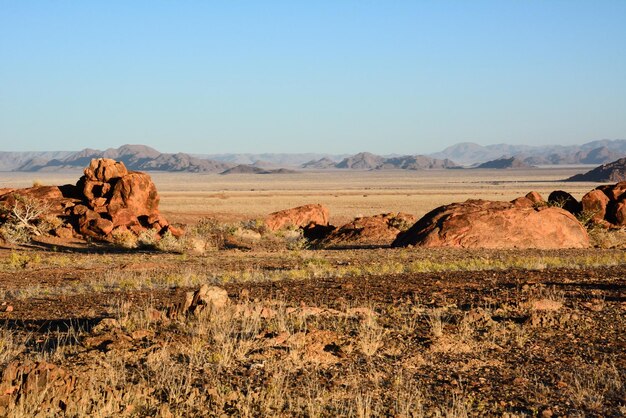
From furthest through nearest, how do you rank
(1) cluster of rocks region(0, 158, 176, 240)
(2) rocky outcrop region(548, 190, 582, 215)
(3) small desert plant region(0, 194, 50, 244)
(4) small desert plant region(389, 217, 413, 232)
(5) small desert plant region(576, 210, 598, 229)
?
(2) rocky outcrop region(548, 190, 582, 215) < (4) small desert plant region(389, 217, 413, 232) < (5) small desert plant region(576, 210, 598, 229) < (1) cluster of rocks region(0, 158, 176, 240) < (3) small desert plant region(0, 194, 50, 244)

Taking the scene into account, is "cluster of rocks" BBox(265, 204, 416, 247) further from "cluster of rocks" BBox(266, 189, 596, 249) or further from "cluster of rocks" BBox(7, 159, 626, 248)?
"cluster of rocks" BBox(266, 189, 596, 249)

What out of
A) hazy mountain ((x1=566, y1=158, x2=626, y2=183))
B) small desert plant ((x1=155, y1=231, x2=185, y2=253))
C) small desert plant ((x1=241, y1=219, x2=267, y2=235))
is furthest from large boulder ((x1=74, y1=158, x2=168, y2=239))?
hazy mountain ((x1=566, y1=158, x2=626, y2=183))

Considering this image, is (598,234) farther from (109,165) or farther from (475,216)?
(109,165)

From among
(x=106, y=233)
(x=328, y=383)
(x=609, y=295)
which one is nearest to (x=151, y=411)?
(x=328, y=383)

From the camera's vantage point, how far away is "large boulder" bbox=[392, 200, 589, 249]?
2481 centimetres

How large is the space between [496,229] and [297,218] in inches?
529

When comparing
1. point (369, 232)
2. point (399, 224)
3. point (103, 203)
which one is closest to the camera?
point (369, 232)

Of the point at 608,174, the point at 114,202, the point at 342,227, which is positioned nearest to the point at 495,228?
the point at 342,227

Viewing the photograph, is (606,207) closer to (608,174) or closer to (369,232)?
(369,232)

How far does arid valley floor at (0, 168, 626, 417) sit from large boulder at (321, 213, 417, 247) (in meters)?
12.7

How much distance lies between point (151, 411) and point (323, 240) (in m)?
24.2

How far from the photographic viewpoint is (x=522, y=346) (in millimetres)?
9812

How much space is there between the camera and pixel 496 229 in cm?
2519

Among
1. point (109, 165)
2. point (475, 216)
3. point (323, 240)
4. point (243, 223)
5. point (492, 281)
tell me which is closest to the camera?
point (492, 281)
